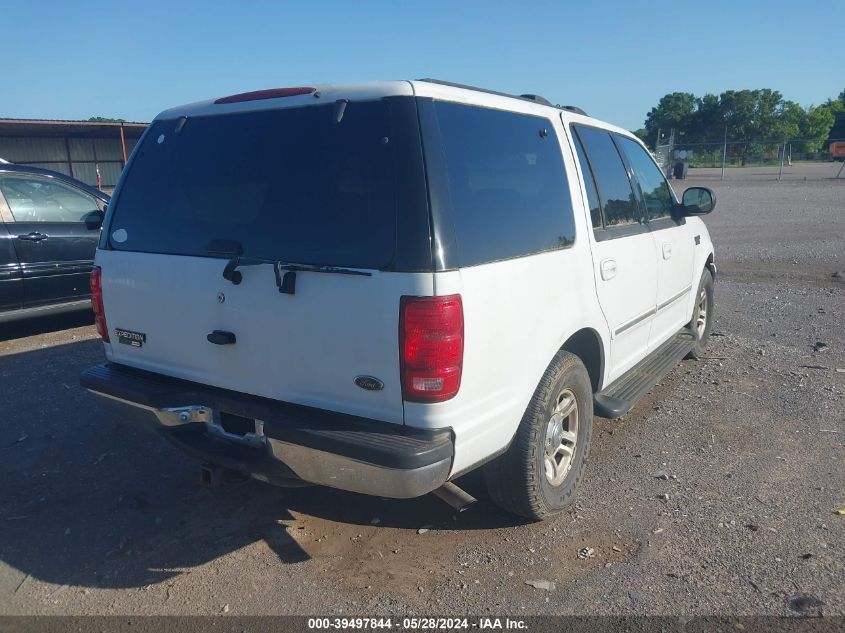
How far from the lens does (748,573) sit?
310 centimetres

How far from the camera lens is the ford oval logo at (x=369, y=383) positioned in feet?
8.98

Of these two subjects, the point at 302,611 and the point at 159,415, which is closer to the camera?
the point at 302,611

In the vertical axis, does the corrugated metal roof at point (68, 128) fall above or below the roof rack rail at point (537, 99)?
above

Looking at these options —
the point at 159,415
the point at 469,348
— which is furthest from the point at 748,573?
the point at 159,415

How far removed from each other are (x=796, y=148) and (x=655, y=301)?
59.3 metres

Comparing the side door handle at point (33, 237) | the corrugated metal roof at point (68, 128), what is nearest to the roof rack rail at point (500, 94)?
the side door handle at point (33, 237)

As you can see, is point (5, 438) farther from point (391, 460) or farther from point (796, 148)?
point (796, 148)

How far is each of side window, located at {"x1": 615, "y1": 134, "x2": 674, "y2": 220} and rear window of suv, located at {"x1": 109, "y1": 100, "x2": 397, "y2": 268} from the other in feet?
8.29

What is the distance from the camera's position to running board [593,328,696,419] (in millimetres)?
3990

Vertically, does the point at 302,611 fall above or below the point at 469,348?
below

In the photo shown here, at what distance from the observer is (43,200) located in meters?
7.21

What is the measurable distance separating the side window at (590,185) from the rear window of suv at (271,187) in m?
1.53

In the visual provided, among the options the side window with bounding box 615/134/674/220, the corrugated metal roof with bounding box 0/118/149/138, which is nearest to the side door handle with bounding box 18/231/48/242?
the side window with bounding box 615/134/674/220

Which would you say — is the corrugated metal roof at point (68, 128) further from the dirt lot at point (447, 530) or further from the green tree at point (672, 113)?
the green tree at point (672, 113)
